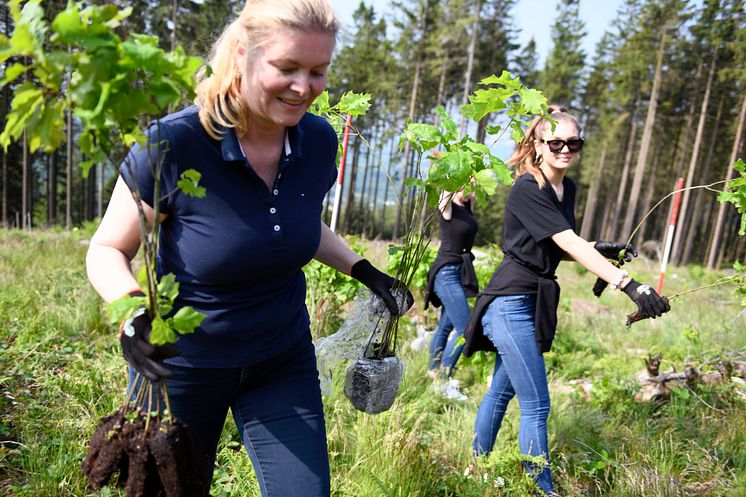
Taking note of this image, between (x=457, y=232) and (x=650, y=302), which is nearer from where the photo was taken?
(x=650, y=302)

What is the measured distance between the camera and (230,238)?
1.42 metres

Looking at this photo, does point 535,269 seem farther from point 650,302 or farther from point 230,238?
point 230,238

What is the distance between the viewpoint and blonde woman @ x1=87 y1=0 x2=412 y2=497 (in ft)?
4.42

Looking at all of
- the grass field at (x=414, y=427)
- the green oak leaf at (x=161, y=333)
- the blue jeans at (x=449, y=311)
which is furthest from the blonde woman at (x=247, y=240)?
the blue jeans at (x=449, y=311)

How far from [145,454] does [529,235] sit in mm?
2008

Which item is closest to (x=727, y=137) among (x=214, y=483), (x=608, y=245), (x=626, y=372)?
(x=626, y=372)

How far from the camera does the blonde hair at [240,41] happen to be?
52.3 inches

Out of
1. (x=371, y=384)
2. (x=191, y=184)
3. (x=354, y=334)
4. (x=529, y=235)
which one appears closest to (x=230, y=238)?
(x=191, y=184)

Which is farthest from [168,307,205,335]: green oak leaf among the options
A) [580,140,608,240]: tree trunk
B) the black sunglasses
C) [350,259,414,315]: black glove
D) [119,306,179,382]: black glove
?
[580,140,608,240]: tree trunk

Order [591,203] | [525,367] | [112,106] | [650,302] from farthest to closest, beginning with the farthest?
[591,203], [525,367], [650,302], [112,106]

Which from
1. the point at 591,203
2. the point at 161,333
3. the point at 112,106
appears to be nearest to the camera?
the point at 112,106

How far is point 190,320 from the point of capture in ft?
3.69

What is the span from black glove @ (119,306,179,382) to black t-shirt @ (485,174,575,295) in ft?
6.01

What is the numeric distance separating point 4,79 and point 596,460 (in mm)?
3215
